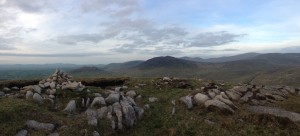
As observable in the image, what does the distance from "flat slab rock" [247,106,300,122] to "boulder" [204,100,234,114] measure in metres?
2.66

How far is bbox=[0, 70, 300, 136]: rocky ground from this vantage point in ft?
76.4

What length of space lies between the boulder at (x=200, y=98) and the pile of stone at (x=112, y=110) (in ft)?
20.6

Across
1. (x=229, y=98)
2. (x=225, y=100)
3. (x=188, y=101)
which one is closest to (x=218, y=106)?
(x=225, y=100)

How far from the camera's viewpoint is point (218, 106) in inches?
1131

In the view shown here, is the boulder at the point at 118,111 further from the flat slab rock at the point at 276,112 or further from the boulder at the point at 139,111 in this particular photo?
the flat slab rock at the point at 276,112

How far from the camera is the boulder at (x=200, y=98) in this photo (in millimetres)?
31028

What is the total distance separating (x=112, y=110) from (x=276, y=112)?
1558 centimetres

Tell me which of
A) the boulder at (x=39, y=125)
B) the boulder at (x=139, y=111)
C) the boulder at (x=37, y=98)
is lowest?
the boulder at (x=139, y=111)

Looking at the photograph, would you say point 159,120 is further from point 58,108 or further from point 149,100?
point 58,108

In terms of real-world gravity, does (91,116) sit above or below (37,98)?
below

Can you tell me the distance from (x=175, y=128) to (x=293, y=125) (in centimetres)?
994

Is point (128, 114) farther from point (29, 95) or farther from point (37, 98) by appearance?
point (29, 95)

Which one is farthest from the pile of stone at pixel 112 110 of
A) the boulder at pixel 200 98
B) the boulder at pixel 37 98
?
the boulder at pixel 200 98

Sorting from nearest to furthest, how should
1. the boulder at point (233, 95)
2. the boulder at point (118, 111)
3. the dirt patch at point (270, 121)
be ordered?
the dirt patch at point (270, 121) < the boulder at point (118, 111) < the boulder at point (233, 95)
